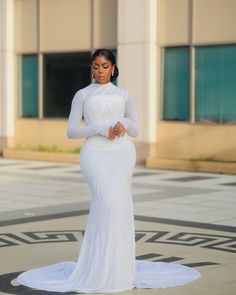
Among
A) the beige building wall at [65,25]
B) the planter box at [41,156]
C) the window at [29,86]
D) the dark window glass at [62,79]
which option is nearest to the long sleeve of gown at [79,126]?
the planter box at [41,156]

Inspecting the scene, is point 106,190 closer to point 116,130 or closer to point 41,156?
point 116,130

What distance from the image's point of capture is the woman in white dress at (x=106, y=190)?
22.6 feet

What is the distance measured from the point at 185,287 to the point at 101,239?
0.88 meters

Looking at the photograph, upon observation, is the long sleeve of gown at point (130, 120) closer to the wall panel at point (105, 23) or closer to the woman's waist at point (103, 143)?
the woman's waist at point (103, 143)

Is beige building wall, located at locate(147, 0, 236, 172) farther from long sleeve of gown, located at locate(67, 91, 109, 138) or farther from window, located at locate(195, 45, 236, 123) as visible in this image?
long sleeve of gown, located at locate(67, 91, 109, 138)

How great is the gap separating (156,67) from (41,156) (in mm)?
4677

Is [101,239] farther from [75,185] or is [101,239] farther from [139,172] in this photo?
[139,172]

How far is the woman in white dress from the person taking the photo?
6875mm

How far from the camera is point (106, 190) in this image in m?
6.95

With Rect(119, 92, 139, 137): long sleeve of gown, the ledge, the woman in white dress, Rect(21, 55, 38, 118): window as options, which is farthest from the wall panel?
the woman in white dress

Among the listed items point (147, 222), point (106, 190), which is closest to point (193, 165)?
point (147, 222)

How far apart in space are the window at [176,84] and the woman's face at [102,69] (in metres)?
14.9

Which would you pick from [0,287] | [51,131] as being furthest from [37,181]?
[0,287]

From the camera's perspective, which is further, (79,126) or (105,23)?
(105,23)
